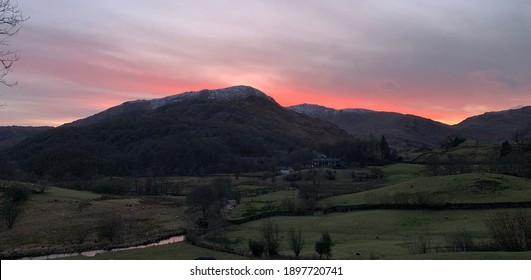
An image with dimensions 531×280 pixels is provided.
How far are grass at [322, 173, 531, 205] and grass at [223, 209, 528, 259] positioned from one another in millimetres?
7493

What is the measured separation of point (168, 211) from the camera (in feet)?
336

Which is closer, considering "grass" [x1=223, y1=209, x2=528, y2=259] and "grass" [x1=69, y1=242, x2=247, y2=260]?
"grass" [x1=69, y1=242, x2=247, y2=260]

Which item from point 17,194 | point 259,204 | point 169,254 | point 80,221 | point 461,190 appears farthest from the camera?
point 259,204

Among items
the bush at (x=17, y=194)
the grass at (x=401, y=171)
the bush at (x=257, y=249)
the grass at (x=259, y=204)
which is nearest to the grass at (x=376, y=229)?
the bush at (x=257, y=249)

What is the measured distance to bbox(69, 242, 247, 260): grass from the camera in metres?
51.1

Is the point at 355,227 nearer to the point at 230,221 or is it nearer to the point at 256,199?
the point at 230,221

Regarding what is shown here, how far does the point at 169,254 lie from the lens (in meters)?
53.8

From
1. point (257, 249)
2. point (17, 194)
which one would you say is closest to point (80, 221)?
point (17, 194)

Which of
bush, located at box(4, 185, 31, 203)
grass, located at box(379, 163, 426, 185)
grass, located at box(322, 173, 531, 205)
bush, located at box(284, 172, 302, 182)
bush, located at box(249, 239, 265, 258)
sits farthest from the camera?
bush, located at box(284, 172, 302, 182)

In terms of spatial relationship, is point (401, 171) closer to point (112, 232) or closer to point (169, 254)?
point (112, 232)

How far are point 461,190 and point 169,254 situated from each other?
63208 mm

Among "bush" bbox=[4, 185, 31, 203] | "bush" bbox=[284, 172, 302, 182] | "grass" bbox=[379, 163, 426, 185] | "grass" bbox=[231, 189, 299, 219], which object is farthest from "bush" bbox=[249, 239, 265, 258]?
"bush" bbox=[284, 172, 302, 182]

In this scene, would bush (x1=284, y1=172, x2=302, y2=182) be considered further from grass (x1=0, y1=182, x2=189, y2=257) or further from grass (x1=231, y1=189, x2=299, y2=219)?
grass (x1=0, y1=182, x2=189, y2=257)

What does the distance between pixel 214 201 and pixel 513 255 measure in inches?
2815
